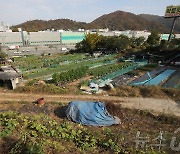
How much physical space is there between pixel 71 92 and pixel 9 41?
44630 millimetres

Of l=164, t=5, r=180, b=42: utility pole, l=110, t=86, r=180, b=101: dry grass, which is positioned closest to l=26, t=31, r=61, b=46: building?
l=164, t=5, r=180, b=42: utility pole

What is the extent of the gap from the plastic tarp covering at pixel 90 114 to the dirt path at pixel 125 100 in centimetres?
320

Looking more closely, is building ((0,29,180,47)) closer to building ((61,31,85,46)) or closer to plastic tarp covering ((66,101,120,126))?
building ((61,31,85,46))

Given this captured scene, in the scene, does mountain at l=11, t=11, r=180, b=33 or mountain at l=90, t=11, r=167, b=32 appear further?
mountain at l=90, t=11, r=167, b=32

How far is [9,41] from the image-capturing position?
56.1m

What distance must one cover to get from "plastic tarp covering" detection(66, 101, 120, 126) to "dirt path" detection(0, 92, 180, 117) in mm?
3202

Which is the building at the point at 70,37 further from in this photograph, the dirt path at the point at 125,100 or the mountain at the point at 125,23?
the mountain at the point at 125,23

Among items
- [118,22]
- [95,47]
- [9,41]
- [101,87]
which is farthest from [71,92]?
[118,22]

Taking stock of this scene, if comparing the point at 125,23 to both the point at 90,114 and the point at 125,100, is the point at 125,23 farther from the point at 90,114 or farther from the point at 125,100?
the point at 90,114

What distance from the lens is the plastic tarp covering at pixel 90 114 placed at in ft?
41.1

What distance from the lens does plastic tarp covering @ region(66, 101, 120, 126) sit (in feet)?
41.1

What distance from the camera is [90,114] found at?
1285 centimetres

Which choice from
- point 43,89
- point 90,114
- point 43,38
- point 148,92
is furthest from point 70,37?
point 90,114

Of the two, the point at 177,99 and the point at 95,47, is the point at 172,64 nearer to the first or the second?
the point at 177,99
